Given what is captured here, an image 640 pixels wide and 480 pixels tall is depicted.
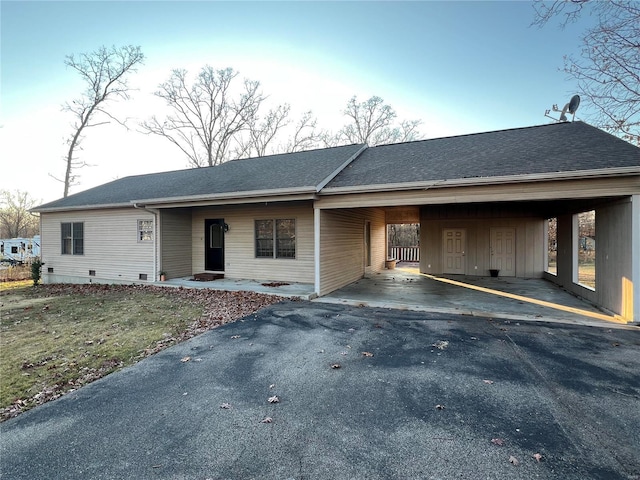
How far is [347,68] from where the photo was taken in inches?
512

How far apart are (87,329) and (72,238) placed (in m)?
8.87

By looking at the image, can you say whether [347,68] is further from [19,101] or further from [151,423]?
[151,423]

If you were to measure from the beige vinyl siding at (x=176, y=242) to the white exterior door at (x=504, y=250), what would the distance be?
1197 cm

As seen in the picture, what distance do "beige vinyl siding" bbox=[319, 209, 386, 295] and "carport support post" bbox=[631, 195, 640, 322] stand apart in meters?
6.35

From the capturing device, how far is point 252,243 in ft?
35.6

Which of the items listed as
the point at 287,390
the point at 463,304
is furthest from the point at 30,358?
the point at 463,304

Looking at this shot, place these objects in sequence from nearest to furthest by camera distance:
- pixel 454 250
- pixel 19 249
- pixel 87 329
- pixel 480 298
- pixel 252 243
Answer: pixel 87 329 < pixel 480 298 < pixel 252 243 < pixel 454 250 < pixel 19 249

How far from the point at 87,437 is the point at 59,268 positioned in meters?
13.4

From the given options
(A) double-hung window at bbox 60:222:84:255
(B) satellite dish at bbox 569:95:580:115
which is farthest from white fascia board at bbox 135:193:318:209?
(B) satellite dish at bbox 569:95:580:115

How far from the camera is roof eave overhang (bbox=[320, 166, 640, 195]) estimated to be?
554 centimetres

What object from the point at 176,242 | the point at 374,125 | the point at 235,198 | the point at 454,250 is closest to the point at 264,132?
the point at 374,125

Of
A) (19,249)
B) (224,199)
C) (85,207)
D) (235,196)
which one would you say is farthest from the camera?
(19,249)

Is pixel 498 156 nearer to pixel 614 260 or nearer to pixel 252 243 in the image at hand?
pixel 614 260

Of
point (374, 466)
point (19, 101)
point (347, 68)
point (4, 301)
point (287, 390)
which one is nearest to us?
point (374, 466)
